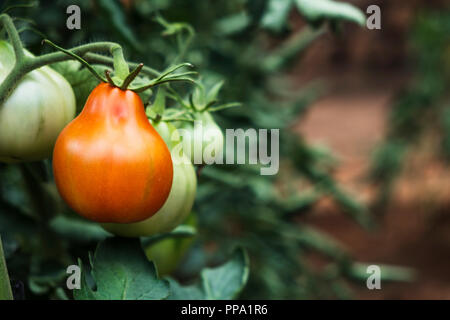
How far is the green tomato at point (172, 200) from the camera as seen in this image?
35cm

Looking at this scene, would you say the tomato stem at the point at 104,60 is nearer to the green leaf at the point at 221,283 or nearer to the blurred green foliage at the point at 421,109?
the green leaf at the point at 221,283

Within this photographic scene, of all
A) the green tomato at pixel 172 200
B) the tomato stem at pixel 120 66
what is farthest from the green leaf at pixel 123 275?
the tomato stem at pixel 120 66

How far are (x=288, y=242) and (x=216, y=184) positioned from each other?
321 millimetres

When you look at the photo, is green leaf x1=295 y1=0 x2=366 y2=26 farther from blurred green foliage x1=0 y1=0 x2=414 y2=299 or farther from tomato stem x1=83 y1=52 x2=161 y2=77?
tomato stem x1=83 y1=52 x2=161 y2=77

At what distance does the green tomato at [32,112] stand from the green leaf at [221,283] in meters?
0.16

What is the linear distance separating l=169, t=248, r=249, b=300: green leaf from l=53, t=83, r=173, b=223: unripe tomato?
6.1 inches

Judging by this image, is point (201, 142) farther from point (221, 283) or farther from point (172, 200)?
point (221, 283)

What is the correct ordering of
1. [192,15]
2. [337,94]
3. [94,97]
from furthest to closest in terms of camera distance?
[337,94] < [192,15] < [94,97]

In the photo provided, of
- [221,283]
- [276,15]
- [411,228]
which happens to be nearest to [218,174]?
[276,15]

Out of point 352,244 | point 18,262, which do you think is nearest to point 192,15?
point 18,262

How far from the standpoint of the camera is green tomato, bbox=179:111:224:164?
368mm

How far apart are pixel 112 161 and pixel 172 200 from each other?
0.07 metres

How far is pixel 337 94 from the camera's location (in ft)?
23.4
